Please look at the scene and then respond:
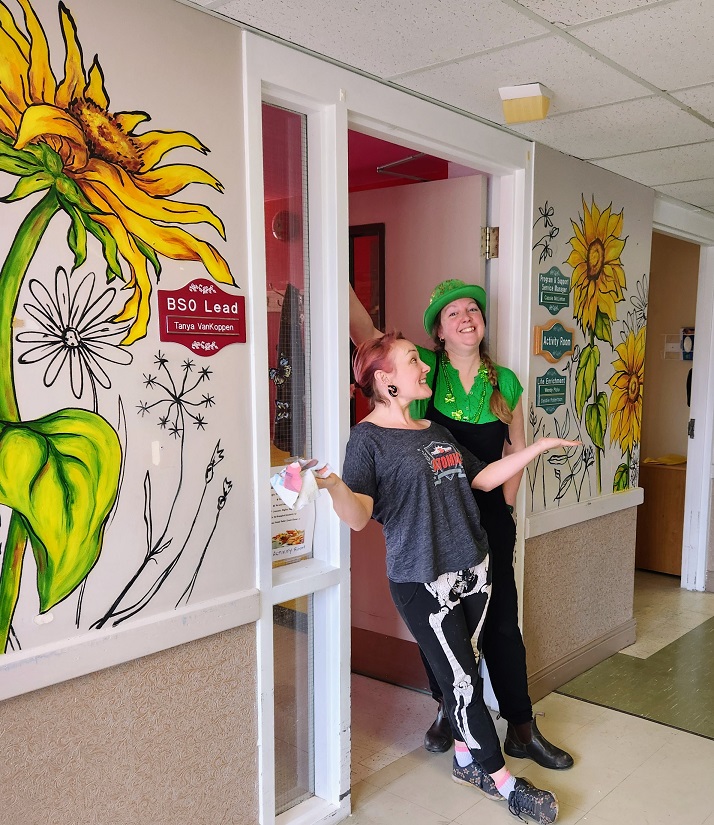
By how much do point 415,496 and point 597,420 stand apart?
1.67 m

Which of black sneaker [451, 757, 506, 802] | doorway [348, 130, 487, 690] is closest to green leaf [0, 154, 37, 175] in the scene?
doorway [348, 130, 487, 690]

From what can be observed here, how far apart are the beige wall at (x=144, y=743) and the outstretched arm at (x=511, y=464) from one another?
0.88 m

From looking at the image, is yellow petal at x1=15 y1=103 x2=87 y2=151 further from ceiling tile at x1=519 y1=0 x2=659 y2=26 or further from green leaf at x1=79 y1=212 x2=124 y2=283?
ceiling tile at x1=519 y1=0 x2=659 y2=26

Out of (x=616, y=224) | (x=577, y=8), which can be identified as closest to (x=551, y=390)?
(x=616, y=224)

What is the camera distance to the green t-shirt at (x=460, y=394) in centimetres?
274

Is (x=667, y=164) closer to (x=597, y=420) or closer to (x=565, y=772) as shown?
(x=597, y=420)

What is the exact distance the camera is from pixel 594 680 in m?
3.52

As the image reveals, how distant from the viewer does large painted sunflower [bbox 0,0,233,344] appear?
1.56 meters

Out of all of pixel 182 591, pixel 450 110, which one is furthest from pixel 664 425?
pixel 182 591

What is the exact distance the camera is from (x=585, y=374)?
3514 millimetres

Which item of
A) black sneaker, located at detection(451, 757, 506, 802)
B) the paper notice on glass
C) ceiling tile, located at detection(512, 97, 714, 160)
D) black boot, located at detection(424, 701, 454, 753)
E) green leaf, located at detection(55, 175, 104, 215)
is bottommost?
black boot, located at detection(424, 701, 454, 753)

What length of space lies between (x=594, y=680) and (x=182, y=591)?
2350mm

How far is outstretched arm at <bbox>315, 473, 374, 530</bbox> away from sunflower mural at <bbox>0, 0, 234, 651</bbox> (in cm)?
53

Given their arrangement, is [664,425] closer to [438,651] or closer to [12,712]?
[438,651]
